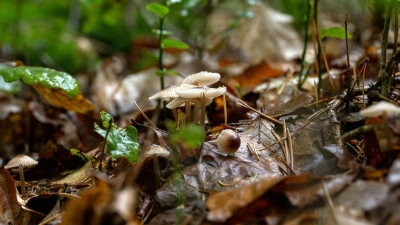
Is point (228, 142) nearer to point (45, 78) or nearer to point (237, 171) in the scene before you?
point (237, 171)

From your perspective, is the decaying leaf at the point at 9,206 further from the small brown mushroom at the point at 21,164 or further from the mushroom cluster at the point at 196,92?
the mushroom cluster at the point at 196,92

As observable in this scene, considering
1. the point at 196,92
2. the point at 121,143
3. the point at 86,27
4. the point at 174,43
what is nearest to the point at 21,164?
the point at 121,143

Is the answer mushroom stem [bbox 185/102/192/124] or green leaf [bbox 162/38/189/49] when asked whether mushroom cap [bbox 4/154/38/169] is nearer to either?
mushroom stem [bbox 185/102/192/124]

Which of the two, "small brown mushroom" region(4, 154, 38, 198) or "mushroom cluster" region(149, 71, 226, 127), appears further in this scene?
"small brown mushroom" region(4, 154, 38, 198)

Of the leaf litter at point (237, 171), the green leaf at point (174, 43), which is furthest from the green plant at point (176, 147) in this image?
the green leaf at point (174, 43)

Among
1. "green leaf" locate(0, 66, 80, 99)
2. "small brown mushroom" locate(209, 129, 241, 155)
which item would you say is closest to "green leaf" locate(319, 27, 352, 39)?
"small brown mushroom" locate(209, 129, 241, 155)
